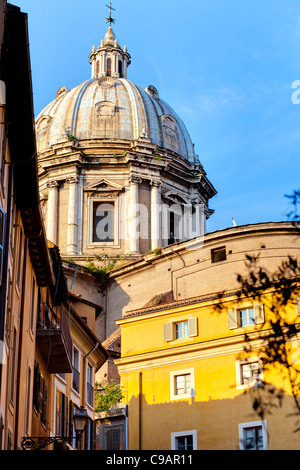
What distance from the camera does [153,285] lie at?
50.7 m

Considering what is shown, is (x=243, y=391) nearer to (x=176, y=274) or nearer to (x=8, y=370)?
(x=8, y=370)

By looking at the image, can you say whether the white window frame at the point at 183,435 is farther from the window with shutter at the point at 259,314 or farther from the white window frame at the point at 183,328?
the window with shutter at the point at 259,314

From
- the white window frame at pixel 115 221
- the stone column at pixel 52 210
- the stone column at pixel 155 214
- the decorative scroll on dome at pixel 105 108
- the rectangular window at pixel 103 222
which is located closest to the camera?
the white window frame at pixel 115 221

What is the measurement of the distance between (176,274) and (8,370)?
1263 inches

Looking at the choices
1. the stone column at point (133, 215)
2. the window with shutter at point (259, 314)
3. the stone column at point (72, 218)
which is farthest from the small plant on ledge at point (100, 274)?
the window with shutter at point (259, 314)

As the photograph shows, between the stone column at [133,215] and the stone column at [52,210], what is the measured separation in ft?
15.4

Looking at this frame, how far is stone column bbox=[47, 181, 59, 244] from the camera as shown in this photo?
2296 inches

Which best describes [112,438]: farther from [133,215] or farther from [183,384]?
[133,215]

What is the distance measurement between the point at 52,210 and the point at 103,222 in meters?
3.32

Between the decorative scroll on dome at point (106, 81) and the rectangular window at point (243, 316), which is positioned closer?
the rectangular window at point (243, 316)

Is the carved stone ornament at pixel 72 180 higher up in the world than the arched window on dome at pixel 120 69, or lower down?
lower down

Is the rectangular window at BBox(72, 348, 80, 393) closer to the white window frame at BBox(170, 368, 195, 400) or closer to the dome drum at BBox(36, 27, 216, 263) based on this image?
the white window frame at BBox(170, 368, 195, 400)

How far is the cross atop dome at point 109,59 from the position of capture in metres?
69.6

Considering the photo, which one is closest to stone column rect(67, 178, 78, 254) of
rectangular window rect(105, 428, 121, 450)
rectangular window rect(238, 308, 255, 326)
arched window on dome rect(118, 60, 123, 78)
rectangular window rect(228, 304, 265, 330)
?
arched window on dome rect(118, 60, 123, 78)
